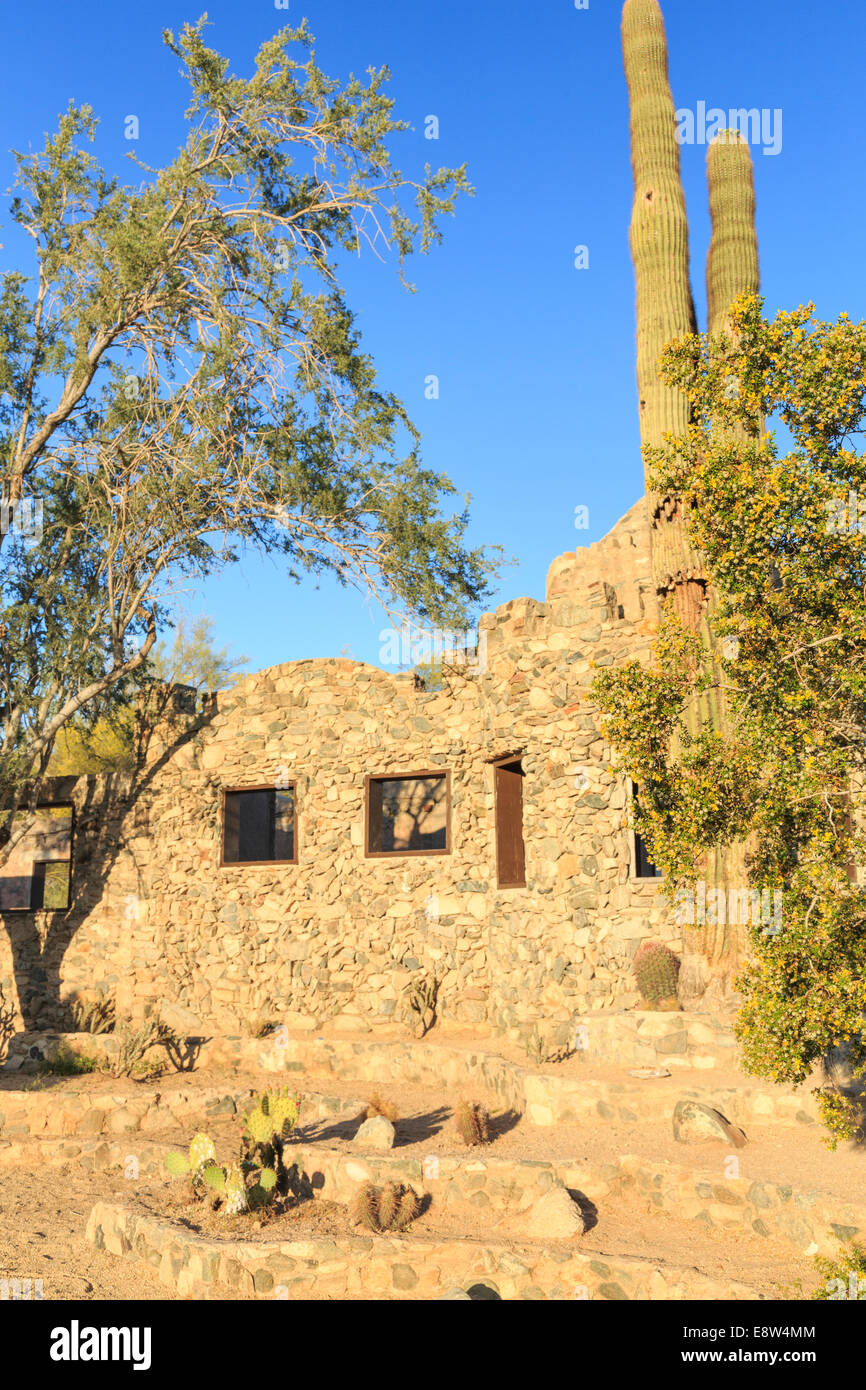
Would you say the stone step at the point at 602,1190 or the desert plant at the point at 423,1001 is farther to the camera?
the desert plant at the point at 423,1001

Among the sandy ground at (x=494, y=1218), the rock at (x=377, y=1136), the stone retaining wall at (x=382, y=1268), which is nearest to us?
the stone retaining wall at (x=382, y=1268)

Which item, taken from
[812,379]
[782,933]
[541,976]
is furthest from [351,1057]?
[812,379]

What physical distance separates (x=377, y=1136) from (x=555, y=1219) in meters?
2.18

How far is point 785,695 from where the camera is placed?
17.2ft

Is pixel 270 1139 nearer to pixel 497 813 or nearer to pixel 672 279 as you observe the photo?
pixel 497 813

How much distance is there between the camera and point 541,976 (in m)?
12.0

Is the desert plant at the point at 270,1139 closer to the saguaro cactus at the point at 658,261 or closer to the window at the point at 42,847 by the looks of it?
the saguaro cactus at the point at 658,261

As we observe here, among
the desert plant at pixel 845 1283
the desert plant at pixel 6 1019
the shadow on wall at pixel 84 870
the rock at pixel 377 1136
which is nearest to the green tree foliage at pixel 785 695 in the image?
the desert plant at pixel 845 1283

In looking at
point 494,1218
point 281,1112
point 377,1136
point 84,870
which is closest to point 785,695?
point 494,1218

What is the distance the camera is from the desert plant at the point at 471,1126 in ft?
29.9

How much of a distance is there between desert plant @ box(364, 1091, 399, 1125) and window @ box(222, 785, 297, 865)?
→ 16.0ft

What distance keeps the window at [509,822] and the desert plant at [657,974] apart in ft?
7.18

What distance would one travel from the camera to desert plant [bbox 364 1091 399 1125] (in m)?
10.3
